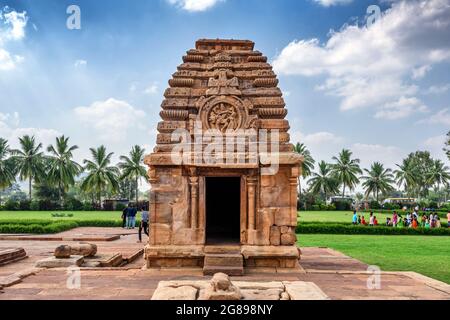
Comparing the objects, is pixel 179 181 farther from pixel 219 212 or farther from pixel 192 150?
pixel 219 212

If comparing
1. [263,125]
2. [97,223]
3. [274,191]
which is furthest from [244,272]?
[97,223]

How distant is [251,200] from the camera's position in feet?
32.0

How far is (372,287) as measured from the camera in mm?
7699

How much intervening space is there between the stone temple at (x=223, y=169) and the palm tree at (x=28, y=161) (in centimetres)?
4537

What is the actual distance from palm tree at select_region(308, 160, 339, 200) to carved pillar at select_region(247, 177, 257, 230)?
48.9 m

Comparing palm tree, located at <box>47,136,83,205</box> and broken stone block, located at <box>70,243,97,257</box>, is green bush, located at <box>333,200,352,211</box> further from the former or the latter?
broken stone block, located at <box>70,243,97,257</box>

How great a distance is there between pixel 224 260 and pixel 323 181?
50.0 metres

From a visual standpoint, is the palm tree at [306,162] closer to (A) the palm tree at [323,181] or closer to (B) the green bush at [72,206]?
(A) the palm tree at [323,181]

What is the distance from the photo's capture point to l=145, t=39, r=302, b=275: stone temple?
9.52m

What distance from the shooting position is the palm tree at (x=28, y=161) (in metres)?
49.7

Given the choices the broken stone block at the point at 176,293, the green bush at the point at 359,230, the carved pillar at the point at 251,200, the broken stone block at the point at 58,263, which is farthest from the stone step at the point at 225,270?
the green bush at the point at 359,230

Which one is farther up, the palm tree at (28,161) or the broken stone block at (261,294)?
the palm tree at (28,161)

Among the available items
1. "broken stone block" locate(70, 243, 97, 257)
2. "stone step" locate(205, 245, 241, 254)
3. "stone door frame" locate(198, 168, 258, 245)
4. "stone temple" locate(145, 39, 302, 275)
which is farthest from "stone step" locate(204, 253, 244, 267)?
"broken stone block" locate(70, 243, 97, 257)
